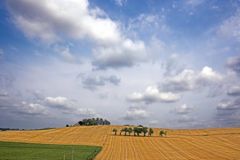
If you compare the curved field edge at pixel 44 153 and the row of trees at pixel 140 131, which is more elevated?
the row of trees at pixel 140 131

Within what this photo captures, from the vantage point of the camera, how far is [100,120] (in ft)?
634

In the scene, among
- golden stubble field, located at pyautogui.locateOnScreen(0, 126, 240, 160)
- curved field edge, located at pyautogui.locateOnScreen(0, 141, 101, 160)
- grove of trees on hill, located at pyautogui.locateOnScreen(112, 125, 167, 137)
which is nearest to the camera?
curved field edge, located at pyautogui.locateOnScreen(0, 141, 101, 160)

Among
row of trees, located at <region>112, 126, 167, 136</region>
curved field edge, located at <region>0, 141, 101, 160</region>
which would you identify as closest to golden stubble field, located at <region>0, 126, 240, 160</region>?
curved field edge, located at <region>0, 141, 101, 160</region>

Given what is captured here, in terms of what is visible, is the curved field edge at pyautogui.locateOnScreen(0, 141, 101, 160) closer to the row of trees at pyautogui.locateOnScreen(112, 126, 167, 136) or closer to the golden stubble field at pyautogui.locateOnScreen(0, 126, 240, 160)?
the golden stubble field at pyautogui.locateOnScreen(0, 126, 240, 160)

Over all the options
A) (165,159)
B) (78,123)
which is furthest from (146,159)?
(78,123)

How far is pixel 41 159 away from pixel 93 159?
795 centimetres

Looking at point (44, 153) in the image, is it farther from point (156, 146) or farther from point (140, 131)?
point (140, 131)

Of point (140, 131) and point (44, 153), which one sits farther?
point (140, 131)

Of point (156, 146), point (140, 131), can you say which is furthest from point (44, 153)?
point (140, 131)

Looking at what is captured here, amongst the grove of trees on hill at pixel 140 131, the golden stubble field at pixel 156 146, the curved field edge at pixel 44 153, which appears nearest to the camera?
the curved field edge at pixel 44 153

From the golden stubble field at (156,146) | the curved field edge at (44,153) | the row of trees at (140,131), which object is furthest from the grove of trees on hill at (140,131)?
the curved field edge at (44,153)

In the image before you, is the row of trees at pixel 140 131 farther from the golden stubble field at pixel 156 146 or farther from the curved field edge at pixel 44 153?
the curved field edge at pixel 44 153

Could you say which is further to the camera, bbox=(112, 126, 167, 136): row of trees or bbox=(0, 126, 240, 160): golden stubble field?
bbox=(112, 126, 167, 136): row of trees

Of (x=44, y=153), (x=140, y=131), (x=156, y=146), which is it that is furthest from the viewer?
(x=140, y=131)
